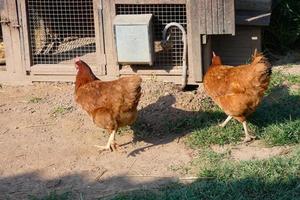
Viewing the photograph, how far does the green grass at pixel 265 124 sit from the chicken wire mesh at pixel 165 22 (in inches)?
32.5

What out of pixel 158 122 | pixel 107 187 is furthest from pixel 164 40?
pixel 107 187

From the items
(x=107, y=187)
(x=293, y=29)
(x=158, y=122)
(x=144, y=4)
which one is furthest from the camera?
(x=293, y=29)

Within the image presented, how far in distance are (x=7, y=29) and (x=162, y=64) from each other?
2.05 meters

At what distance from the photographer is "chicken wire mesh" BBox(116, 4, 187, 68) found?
725 centimetres

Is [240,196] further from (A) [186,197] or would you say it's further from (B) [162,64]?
(B) [162,64]

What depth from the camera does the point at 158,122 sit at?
6.57 meters

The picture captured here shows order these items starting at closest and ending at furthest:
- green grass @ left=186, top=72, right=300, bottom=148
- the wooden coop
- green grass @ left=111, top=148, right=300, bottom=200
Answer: green grass @ left=111, top=148, right=300, bottom=200
green grass @ left=186, top=72, right=300, bottom=148
the wooden coop

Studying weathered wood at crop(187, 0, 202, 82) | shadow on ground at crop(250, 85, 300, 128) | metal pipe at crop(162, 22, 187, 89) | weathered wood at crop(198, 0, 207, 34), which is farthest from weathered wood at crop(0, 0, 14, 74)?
shadow on ground at crop(250, 85, 300, 128)

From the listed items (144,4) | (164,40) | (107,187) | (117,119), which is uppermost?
(144,4)

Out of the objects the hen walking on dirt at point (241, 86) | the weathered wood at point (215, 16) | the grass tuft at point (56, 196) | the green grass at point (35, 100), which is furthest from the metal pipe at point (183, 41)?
the grass tuft at point (56, 196)

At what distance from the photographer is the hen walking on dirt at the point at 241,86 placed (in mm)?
5758

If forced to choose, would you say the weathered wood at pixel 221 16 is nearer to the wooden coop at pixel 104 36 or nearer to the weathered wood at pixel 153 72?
the wooden coop at pixel 104 36

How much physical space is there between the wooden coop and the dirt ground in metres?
0.28

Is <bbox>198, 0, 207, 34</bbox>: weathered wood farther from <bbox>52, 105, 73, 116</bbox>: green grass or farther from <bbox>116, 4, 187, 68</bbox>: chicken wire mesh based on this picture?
<bbox>52, 105, 73, 116</bbox>: green grass
